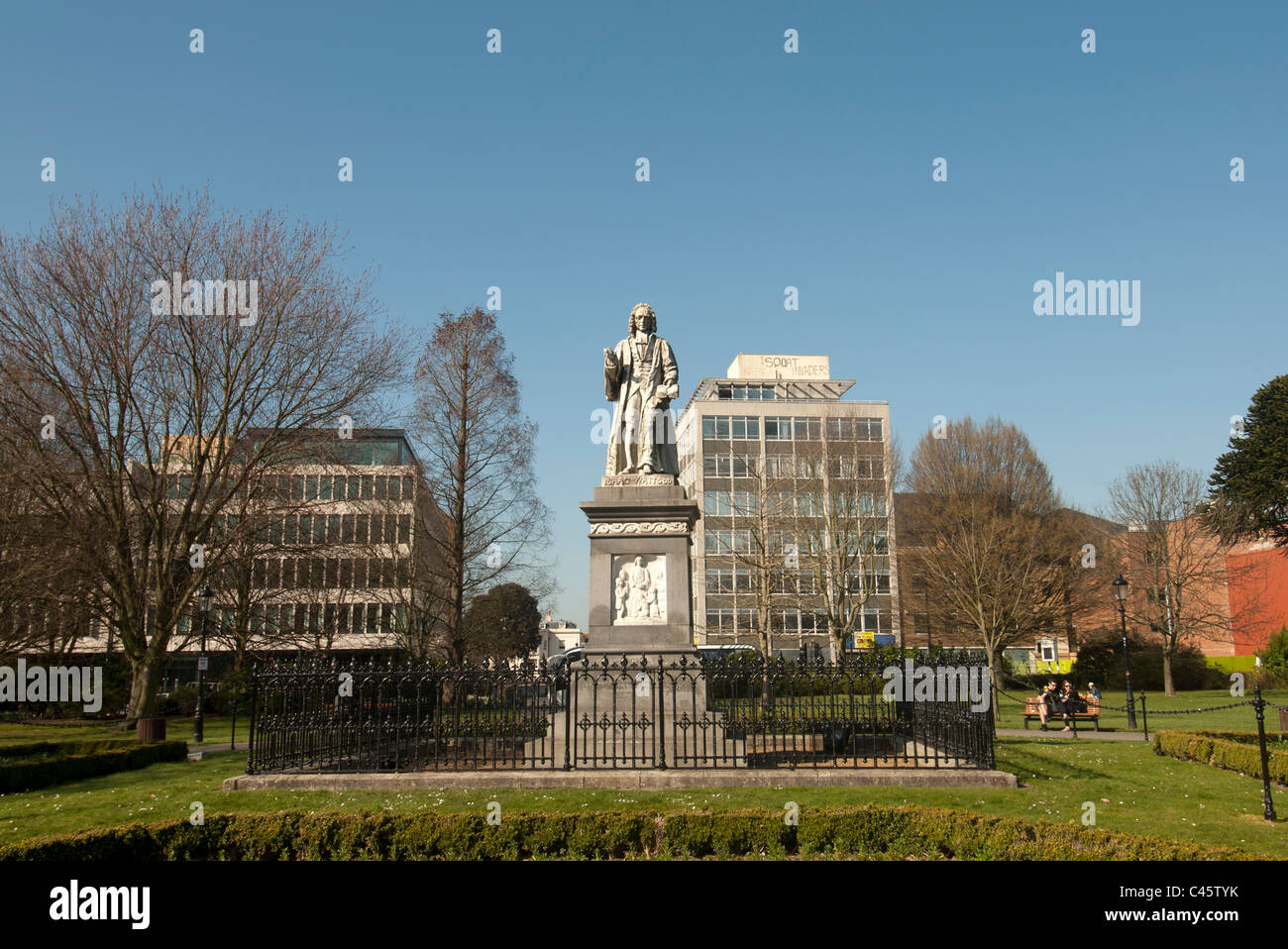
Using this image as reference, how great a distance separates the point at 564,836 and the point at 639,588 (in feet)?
18.0

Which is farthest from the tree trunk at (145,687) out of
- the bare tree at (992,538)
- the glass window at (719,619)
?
the glass window at (719,619)

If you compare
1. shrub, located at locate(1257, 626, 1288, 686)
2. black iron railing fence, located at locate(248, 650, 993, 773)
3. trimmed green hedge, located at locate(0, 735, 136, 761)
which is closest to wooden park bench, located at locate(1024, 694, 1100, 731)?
black iron railing fence, located at locate(248, 650, 993, 773)

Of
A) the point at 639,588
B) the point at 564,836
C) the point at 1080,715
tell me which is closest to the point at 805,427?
the point at 1080,715

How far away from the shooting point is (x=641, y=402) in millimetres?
14852

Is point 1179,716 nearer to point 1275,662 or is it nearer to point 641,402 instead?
point 1275,662

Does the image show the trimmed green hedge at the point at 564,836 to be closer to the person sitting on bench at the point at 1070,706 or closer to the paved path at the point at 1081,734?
the paved path at the point at 1081,734

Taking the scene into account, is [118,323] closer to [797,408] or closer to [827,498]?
[827,498]

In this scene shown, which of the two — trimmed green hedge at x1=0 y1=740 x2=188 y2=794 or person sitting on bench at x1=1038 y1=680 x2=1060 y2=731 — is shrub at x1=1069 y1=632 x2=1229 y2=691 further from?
trimmed green hedge at x1=0 y1=740 x2=188 y2=794

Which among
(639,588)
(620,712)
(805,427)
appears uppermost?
(805,427)

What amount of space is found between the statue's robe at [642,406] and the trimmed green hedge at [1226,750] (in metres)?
9.76

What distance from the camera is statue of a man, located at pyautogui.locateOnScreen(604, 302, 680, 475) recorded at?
571 inches

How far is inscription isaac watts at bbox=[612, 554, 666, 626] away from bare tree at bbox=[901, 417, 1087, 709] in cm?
2917

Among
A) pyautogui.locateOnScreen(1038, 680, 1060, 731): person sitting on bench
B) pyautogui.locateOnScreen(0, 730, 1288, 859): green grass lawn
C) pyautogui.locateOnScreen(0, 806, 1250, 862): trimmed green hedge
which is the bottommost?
pyautogui.locateOnScreen(1038, 680, 1060, 731): person sitting on bench

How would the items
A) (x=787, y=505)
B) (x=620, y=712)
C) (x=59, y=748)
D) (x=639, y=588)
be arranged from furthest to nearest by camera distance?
(x=787, y=505)
(x=59, y=748)
(x=639, y=588)
(x=620, y=712)
